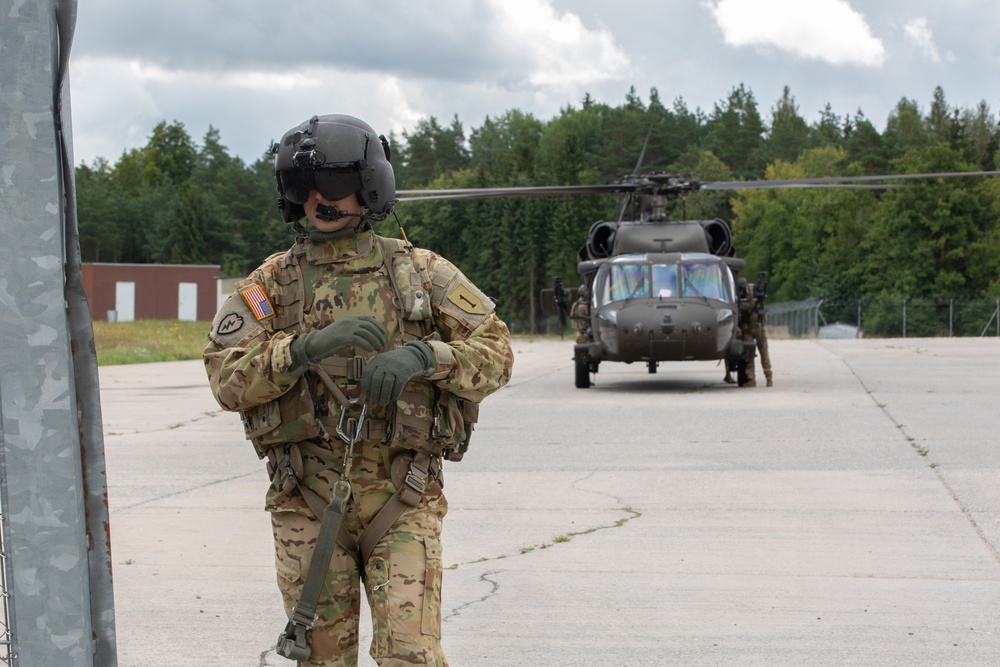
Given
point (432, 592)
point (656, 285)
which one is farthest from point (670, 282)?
point (432, 592)

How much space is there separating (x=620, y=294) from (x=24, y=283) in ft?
51.5

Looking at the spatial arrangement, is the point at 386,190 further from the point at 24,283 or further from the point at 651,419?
the point at 651,419

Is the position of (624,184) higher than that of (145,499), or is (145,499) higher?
(624,184)

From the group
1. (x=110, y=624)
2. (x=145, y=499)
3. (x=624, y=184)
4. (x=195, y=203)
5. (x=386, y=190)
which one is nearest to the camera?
(x=110, y=624)

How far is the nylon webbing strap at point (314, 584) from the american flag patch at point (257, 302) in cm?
54

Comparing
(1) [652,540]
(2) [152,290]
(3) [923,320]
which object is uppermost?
(1) [652,540]

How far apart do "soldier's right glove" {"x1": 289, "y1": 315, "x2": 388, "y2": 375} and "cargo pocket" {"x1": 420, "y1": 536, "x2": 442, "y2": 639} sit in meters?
0.52

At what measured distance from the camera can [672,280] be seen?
18141 mm

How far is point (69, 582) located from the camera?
278 centimetres

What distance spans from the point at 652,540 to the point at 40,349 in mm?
5021

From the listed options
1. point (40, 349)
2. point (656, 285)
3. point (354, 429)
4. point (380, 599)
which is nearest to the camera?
point (40, 349)

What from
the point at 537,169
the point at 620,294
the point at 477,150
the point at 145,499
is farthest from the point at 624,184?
the point at 477,150

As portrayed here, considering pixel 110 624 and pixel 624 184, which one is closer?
pixel 110 624

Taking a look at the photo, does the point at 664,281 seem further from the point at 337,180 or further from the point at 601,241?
the point at 337,180
